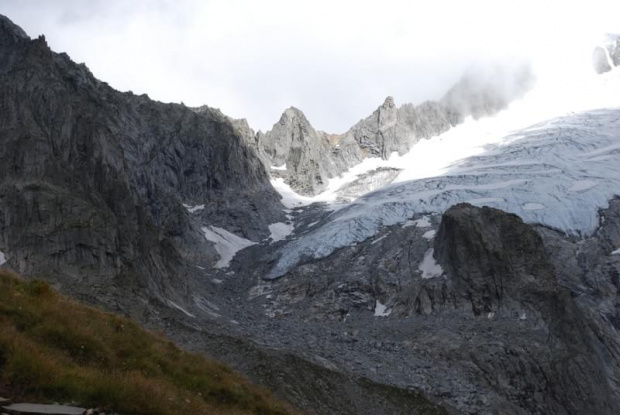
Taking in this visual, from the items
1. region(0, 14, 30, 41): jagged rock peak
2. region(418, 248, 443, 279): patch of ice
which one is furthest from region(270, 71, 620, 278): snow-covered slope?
region(0, 14, 30, 41): jagged rock peak

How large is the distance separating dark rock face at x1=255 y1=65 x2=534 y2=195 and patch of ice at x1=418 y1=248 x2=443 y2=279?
71.9m

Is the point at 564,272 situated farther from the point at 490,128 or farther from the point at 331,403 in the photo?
the point at 490,128

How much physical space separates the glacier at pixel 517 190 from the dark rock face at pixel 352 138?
36.4 metres

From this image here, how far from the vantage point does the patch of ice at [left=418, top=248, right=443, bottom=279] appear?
6556 cm

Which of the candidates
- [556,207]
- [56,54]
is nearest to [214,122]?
[56,54]

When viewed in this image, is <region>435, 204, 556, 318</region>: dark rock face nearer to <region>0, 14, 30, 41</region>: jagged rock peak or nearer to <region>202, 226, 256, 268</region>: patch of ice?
<region>202, 226, 256, 268</region>: patch of ice

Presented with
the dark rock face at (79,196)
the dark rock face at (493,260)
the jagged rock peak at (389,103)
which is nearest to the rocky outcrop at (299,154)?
the jagged rock peak at (389,103)

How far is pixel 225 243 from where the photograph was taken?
95.4 metres

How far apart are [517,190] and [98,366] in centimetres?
9601

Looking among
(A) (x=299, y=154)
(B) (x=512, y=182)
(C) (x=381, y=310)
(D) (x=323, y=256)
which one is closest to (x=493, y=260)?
(C) (x=381, y=310)

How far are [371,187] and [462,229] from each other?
7961 centimetres

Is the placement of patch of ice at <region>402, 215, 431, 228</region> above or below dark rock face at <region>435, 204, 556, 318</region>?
above

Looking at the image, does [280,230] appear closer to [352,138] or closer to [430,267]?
[430,267]

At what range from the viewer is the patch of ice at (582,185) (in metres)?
96.5
